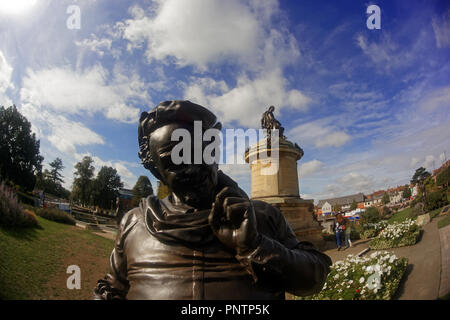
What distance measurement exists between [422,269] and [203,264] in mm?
8328

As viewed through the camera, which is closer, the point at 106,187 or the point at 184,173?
the point at 184,173

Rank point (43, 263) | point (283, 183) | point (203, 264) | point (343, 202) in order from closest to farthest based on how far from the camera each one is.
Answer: point (203, 264), point (43, 263), point (283, 183), point (343, 202)

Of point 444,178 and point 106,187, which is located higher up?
point 106,187

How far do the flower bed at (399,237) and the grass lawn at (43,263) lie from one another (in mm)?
12191

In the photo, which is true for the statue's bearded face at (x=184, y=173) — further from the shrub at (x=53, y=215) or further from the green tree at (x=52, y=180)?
the green tree at (x=52, y=180)

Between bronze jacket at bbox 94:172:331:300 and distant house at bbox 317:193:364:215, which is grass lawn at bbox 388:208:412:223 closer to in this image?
bronze jacket at bbox 94:172:331:300

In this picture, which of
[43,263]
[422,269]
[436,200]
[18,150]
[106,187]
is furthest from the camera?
[106,187]

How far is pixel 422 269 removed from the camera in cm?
671

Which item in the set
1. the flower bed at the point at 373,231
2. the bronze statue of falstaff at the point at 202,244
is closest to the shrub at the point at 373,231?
the flower bed at the point at 373,231

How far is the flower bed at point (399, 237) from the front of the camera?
992 cm

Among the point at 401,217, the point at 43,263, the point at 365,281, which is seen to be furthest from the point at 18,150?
the point at 401,217

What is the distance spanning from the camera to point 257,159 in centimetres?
1270

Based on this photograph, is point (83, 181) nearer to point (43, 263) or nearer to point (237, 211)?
point (43, 263)

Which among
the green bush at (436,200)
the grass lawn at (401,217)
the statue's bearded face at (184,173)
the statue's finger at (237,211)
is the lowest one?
the grass lawn at (401,217)
